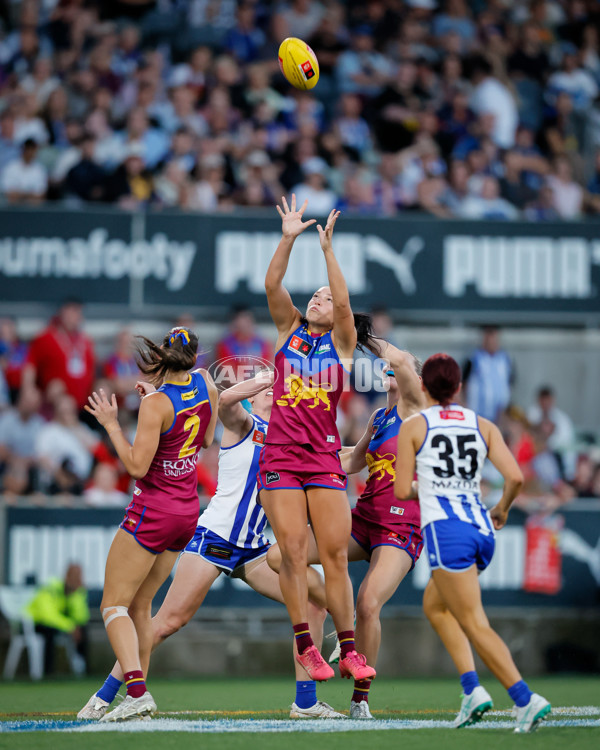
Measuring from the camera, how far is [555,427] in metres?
14.7

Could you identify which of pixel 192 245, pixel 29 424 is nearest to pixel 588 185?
pixel 192 245

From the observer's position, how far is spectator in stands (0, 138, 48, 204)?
14.4 m

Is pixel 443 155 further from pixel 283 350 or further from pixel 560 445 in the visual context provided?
pixel 283 350

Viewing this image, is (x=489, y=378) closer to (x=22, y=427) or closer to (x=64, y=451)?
(x=64, y=451)

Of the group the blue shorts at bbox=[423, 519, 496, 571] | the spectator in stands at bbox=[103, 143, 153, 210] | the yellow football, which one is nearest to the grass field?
the blue shorts at bbox=[423, 519, 496, 571]

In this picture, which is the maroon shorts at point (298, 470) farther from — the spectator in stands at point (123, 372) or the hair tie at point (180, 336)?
the spectator in stands at point (123, 372)

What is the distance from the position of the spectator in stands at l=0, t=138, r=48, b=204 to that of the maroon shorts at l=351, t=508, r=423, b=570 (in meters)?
7.99

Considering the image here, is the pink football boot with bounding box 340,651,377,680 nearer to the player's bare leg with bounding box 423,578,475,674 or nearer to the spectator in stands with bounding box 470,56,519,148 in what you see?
the player's bare leg with bounding box 423,578,475,674

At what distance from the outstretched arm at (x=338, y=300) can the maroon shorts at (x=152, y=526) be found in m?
1.49

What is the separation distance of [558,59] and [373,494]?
12.9 meters

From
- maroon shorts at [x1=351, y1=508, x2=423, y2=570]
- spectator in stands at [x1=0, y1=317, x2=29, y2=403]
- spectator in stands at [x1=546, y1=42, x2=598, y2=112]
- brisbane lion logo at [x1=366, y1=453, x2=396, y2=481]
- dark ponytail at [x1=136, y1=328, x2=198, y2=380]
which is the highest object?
spectator in stands at [x1=546, y1=42, x2=598, y2=112]

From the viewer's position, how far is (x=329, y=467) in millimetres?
7367

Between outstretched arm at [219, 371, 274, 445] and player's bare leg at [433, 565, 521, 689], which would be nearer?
player's bare leg at [433, 565, 521, 689]

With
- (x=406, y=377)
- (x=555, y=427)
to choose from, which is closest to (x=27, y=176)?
(x=555, y=427)
